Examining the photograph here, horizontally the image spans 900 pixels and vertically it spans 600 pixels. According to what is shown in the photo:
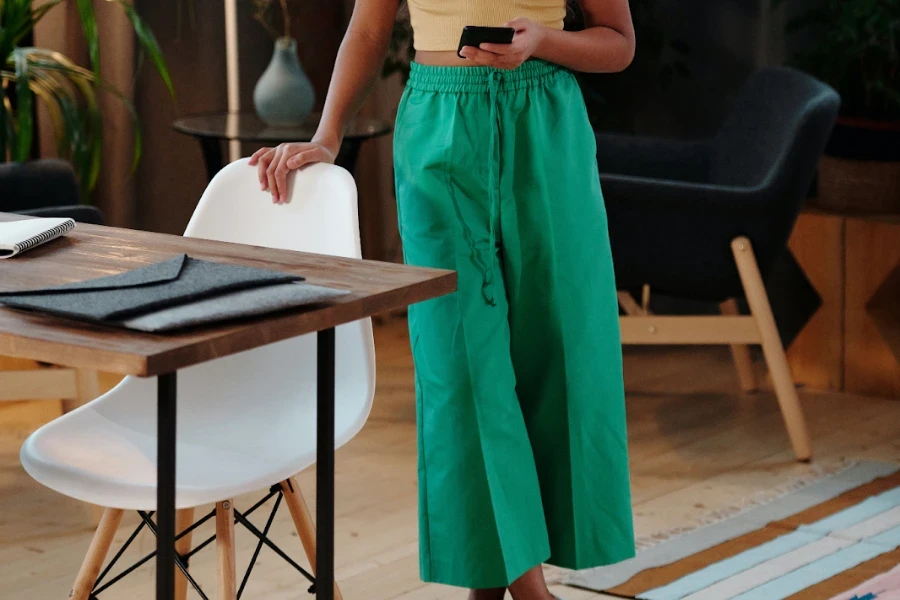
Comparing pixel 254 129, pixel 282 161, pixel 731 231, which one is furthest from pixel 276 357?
pixel 254 129

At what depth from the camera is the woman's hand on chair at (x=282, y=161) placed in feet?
5.59

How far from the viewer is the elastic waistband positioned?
171cm

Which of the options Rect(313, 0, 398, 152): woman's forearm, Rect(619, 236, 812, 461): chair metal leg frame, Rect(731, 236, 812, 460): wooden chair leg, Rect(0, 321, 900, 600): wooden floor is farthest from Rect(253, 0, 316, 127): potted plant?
Rect(313, 0, 398, 152): woman's forearm

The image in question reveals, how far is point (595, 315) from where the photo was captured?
70.1 inches

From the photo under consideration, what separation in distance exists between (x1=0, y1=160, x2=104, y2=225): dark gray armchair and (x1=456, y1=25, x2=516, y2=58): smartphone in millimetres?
1275

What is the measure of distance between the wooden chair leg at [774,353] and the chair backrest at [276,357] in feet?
4.28

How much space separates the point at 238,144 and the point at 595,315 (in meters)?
2.35

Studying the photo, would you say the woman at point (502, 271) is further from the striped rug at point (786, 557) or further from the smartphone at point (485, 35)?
the striped rug at point (786, 557)

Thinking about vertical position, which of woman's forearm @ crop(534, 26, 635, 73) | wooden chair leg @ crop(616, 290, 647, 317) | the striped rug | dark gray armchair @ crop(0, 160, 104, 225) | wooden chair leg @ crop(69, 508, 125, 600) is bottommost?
the striped rug

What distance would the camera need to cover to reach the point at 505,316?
176 centimetres

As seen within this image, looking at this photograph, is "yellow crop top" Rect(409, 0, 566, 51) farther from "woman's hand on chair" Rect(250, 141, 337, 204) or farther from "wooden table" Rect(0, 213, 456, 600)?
"wooden table" Rect(0, 213, 456, 600)

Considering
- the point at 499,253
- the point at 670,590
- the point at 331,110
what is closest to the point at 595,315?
the point at 499,253

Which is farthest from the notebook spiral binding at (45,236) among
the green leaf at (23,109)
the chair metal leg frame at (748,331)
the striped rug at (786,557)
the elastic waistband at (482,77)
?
the chair metal leg frame at (748,331)

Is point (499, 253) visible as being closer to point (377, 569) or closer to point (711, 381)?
point (377, 569)
